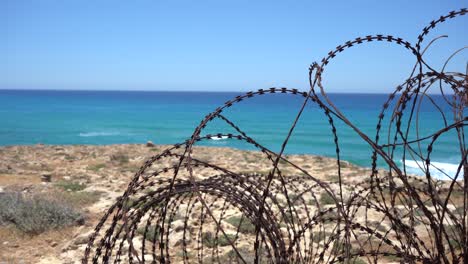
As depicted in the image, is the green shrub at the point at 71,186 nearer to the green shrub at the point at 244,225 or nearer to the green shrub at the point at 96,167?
the green shrub at the point at 96,167

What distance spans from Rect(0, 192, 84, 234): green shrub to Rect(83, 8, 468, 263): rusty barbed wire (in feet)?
2.82

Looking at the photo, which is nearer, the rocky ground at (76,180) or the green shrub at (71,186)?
the rocky ground at (76,180)

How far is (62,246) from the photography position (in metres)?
7.54

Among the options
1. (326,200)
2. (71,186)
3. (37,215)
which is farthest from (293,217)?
(71,186)

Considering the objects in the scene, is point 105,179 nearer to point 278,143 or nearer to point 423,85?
point 423,85

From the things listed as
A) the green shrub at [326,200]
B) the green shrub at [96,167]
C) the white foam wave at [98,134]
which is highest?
the green shrub at [326,200]

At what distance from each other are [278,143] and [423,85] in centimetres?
5406

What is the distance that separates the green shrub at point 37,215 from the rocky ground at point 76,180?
12cm

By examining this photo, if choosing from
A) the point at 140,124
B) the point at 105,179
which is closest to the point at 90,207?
the point at 105,179

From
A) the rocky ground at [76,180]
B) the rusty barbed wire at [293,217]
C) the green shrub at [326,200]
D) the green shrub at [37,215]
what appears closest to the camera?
the rusty barbed wire at [293,217]

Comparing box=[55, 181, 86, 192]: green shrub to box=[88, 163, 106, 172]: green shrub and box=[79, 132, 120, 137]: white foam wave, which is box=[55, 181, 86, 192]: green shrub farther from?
box=[79, 132, 120, 137]: white foam wave

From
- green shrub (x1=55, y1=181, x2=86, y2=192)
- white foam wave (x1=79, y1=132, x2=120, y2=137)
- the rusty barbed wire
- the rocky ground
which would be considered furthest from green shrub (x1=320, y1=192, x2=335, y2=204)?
white foam wave (x1=79, y1=132, x2=120, y2=137)

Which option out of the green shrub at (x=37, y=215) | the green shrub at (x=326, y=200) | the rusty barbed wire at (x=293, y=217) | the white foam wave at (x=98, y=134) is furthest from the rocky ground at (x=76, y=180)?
the white foam wave at (x=98, y=134)

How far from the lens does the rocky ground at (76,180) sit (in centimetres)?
743
